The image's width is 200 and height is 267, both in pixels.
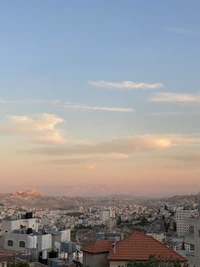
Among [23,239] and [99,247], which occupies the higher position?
[99,247]

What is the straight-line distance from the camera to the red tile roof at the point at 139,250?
56.5 feet

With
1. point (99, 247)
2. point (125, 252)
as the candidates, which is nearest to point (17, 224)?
point (99, 247)

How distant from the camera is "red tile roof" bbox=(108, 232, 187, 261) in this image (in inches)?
678

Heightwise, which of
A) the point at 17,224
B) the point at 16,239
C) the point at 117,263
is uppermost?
the point at 117,263

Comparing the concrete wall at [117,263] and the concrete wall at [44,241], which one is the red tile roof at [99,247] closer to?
the concrete wall at [117,263]

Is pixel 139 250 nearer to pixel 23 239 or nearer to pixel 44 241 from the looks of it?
pixel 44 241

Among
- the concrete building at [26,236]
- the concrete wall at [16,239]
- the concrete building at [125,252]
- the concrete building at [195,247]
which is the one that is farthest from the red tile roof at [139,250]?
the concrete wall at [16,239]

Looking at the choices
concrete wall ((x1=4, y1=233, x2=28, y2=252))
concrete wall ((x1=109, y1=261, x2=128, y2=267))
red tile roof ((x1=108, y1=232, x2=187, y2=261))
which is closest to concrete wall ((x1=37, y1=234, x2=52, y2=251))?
concrete wall ((x1=4, y1=233, x2=28, y2=252))

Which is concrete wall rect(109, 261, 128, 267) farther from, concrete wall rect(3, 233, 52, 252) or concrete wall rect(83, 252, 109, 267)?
concrete wall rect(3, 233, 52, 252)

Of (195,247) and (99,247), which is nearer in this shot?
(99,247)

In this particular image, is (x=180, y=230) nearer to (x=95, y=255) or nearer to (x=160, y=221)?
(x=160, y=221)

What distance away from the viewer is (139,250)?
57.7 feet

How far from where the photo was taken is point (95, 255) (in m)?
18.3

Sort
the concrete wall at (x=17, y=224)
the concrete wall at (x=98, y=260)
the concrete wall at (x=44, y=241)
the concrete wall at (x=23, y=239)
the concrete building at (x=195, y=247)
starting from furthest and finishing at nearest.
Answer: the concrete wall at (x=17, y=224)
the concrete wall at (x=23, y=239)
the concrete wall at (x=44, y=241)
the concrete building at (x=195, y=247)
the concrete wall at (x=98, y=260)
